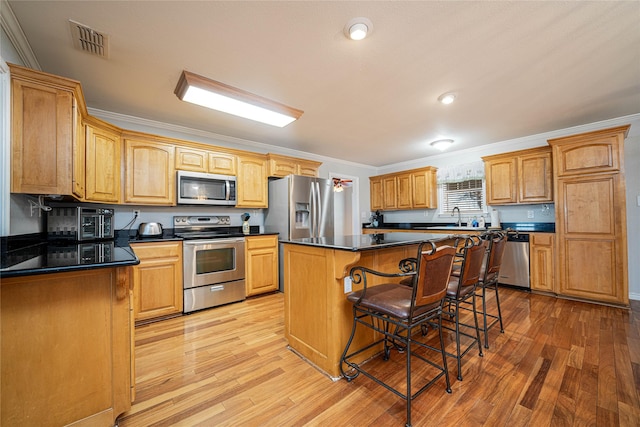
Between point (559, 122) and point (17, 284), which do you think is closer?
point (17, 284)

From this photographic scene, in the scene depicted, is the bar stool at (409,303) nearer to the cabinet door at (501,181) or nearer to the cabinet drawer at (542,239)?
the cabinet drawer at (542,239)

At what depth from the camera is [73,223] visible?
2410 mm

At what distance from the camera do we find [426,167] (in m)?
5.28

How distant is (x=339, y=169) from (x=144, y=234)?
397cm

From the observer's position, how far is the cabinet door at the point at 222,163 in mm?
3613

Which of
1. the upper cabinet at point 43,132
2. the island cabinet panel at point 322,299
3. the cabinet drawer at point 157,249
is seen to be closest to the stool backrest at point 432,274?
the island cabinet panel at point 322,299

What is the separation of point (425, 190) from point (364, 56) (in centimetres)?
384

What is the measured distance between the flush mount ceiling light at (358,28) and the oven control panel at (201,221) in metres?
3.09

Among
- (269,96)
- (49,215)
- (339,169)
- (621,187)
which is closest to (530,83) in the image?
(621,187)

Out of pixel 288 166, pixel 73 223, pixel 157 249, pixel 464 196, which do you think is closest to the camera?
pixel 73 223

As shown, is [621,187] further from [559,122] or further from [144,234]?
[144,234]

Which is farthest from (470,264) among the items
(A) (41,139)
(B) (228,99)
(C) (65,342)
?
(A) (41,139)

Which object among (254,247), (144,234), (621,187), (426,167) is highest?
(426,167)

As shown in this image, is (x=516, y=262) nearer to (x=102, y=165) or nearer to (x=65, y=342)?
(x=65, y=342)
